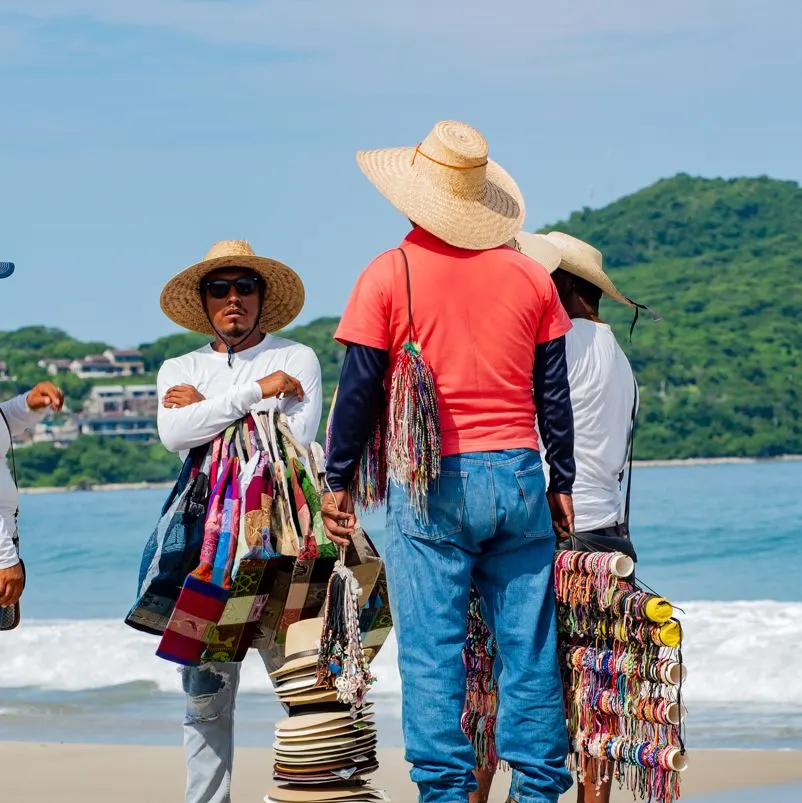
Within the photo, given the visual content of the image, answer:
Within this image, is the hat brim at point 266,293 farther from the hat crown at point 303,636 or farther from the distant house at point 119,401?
the distant house at point 119,401

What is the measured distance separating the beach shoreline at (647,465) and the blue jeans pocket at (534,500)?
187 feet

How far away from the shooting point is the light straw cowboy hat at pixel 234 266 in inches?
178

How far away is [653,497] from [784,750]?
33.4 metres

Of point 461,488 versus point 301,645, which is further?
point 301,645

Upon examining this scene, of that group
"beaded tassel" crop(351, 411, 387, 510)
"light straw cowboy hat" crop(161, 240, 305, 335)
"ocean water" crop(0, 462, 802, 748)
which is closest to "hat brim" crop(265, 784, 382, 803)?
"beaded tassel" crop(351, 411, 387, 510)

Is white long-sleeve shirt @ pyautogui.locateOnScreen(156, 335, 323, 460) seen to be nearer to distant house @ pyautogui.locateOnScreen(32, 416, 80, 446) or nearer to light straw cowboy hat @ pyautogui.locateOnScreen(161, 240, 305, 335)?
light straw cowboy hat @ pyautogui.locateOnScreen(161, 240, 305, 335)

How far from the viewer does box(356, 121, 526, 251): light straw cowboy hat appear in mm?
3799

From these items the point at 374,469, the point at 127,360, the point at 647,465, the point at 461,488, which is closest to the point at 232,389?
the point at 374,469

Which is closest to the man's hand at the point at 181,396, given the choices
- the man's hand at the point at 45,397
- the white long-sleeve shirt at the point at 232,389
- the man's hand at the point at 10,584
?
the white long-sleeve shirt at the point at 232,389

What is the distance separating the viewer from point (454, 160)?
12.7 feet

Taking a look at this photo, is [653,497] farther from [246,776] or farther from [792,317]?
[792,317]

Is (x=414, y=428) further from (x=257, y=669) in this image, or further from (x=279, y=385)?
(x=257, y=669)

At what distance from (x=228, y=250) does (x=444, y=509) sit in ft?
4.25

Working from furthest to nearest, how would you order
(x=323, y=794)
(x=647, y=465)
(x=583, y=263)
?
(x=647, y=465), (x=583, y=263), (x=323, y=794)
